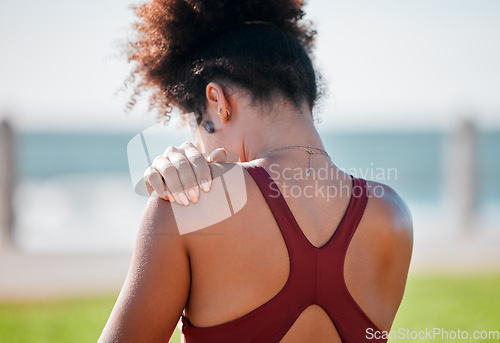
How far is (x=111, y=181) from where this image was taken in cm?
2255

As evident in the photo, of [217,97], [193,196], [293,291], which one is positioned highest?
[217,97]

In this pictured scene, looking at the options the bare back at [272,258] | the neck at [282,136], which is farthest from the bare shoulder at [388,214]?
the neck at [282,136]

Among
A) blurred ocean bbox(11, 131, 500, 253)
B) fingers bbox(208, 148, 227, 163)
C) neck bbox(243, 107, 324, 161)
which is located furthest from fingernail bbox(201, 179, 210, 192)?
blurred ocean bbox(11, 131, 500, 253)

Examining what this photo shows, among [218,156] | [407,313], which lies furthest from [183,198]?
[407,313]

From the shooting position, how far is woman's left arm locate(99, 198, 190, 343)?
5.08ft

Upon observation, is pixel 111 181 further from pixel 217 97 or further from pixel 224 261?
pixel 224 261

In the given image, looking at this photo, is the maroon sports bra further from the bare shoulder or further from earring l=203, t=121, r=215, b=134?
earring l=203, t=121, r=215, b=134

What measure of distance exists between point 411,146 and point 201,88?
33.2 metres

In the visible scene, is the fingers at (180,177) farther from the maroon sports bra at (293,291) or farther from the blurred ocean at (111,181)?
the blurred ocean at (111,181)

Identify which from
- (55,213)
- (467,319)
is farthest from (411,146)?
(467,319)

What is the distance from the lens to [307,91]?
1.98m

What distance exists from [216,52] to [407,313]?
10.9 feet

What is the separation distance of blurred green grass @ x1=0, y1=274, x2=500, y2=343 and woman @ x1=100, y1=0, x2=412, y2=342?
2.11 m

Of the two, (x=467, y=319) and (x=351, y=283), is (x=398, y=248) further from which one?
(x=467, y=319)
